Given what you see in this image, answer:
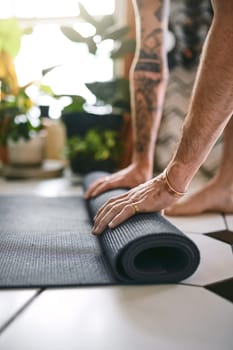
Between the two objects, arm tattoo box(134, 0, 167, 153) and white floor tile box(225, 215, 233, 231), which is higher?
arm tattoo box(134, 0, 167, 153)

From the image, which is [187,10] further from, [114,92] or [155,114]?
[155,114]

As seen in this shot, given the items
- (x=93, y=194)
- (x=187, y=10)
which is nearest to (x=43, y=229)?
(x=93, y=194)

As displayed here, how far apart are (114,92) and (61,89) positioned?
61 centimetres

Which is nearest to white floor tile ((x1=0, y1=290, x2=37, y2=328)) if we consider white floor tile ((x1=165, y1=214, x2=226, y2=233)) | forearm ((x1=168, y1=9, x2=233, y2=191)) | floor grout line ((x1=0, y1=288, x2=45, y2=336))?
floor grout line ((x1=0, y1=288, x2=45, y2=336))

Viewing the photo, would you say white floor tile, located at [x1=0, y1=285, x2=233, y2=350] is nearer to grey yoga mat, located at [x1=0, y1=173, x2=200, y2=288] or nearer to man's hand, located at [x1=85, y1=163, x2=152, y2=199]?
grey yoga mat, located at [x1=0, y1=173, x2=200, y2=288]

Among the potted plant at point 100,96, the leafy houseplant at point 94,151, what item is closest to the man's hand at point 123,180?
the leafy houseplant at point 94,151

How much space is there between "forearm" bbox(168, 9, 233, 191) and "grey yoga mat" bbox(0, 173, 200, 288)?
0.56 ft

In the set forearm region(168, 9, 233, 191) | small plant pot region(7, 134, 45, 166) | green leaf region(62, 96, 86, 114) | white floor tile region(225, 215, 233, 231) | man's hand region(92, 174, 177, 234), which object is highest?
forearm region(168, 9, 233, 191)

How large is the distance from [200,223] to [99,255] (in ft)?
1.68

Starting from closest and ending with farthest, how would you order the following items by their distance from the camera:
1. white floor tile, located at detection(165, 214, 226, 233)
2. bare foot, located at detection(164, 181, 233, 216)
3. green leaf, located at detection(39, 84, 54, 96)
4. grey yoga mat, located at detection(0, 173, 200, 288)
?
1. grey yoga mat, located at detection(0, 173, 200, 288)
2. white floor tile, located at detection(165, 214, 226, 233)
3. bare foot, located at detection(164, 181, 233, 216)
4. green leaf, located at detection(39, 84, 54, 96)

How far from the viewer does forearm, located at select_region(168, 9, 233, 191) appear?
91 centimetres

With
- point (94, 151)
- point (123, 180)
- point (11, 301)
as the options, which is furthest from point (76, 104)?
point (11, 301)

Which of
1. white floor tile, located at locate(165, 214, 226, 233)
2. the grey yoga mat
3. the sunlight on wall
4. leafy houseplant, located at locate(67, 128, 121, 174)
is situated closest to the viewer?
the grey yoga mat

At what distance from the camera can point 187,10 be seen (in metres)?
2.48
